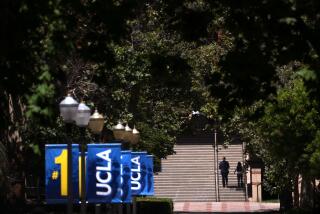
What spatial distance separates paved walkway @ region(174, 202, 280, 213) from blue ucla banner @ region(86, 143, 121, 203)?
1864 cm

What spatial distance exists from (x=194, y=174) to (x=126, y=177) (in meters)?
26.4

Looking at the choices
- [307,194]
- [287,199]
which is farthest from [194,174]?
[307,194]

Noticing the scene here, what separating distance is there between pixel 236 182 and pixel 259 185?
3.02m

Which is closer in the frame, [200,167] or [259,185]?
[259,185]

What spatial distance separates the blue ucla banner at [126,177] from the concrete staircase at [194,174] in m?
24.6

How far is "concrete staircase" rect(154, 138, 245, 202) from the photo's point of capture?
4819 cm

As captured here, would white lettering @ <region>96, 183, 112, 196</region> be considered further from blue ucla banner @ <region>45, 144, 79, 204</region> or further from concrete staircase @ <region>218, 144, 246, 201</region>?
concrete staircase @ <region>218, 144, 246, 201</region>

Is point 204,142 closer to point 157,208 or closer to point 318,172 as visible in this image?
point 157,208

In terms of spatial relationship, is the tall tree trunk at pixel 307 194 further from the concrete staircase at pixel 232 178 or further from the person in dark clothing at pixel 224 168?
the concrete staircase at pixel 232 178

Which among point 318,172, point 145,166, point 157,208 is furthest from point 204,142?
point 318,172

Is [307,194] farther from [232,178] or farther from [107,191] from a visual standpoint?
[232,178]

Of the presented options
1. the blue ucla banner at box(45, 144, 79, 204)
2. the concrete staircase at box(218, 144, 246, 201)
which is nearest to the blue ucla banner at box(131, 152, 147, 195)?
the blue ucla banner at box(45, 144, 79, 204)

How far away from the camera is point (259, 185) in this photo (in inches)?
1844

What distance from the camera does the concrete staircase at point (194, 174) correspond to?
1897 inches
